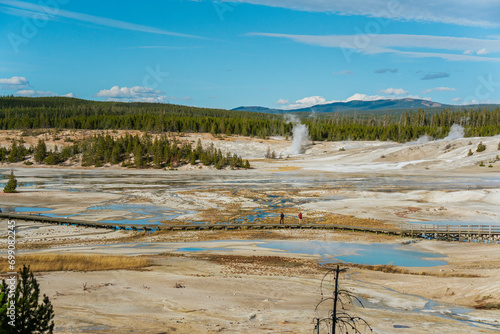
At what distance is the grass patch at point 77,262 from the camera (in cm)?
2698

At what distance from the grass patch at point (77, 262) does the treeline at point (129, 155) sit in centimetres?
8376

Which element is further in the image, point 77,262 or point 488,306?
point 77,262

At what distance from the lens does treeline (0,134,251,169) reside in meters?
118

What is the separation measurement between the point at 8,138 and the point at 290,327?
154575 mm

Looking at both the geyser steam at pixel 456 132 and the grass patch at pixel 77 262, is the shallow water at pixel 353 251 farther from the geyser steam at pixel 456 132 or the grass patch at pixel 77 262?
the geyser steam at pixel 456 132

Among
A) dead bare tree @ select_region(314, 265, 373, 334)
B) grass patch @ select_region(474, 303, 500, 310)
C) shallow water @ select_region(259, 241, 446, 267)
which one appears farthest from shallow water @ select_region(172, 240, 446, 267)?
dead bare tree @ select_region(314, 265, 373, 334)

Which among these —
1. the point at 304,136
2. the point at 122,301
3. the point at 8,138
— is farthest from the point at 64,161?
the point at 122,301

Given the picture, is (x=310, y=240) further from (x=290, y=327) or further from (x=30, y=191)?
(x=30, y=191)

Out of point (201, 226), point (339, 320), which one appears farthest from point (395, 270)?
point (201, 226)

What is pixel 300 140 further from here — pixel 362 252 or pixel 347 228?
pixel 362 252

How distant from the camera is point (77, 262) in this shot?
28312mm

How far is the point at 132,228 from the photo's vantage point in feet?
137

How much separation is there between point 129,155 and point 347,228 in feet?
307

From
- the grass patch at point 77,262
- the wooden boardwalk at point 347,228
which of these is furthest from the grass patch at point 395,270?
the grass patch at point 77,262
